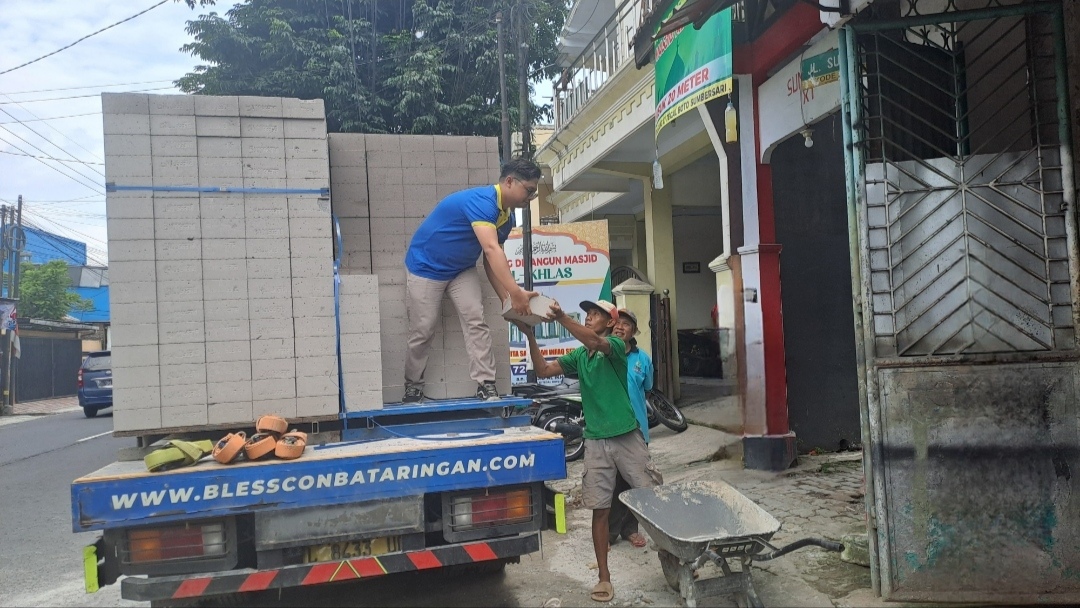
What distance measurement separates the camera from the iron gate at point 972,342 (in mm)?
3852

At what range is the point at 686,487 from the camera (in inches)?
166

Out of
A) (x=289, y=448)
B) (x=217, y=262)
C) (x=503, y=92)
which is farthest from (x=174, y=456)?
(x=503, y=92)

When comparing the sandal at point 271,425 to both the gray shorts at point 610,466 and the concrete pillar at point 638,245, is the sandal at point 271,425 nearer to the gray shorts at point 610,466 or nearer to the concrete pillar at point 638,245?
the gray shorts at point 610,466

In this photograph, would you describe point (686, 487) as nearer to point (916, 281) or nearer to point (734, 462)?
point (916, 281)

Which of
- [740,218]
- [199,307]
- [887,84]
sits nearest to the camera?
[199,307]

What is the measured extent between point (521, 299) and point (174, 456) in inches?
70.5

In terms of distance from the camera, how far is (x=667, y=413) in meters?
9.06

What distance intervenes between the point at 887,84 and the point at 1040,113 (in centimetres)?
82

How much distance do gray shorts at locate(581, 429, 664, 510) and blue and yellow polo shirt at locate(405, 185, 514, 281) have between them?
1.31 meters

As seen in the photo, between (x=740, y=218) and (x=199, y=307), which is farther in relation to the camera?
(x=740, y=218)

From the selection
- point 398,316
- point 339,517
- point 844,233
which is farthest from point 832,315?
point 339,517

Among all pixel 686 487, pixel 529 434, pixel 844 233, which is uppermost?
pixel 844 233

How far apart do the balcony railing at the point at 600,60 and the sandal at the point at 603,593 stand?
646cm

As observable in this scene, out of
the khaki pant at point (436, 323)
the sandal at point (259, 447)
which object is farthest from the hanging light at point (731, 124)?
the sandal at point (259, 447)
